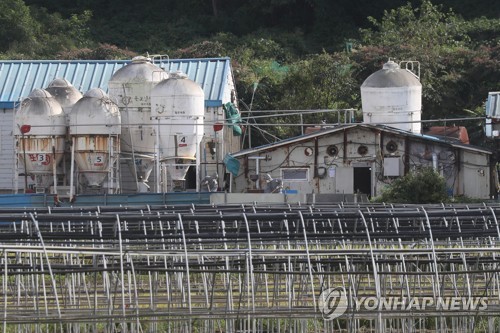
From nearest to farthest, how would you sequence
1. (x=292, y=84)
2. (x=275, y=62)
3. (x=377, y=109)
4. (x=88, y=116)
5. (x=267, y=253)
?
1. (x=267, y=253)
2. (x=88, y=116)
3. (x=377, y=109)
4. (x=292, y=84)
5. (x=275, y=62)

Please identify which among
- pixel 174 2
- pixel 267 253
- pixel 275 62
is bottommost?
pixel 267 253

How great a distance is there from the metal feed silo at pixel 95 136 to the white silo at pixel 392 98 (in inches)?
356

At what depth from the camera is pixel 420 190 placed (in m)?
41.7

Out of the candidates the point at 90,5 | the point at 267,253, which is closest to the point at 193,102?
the point at 267,253

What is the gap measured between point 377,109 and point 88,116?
10447 millimetres

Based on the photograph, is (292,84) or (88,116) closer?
(88,116)

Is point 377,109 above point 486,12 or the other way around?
the other way around

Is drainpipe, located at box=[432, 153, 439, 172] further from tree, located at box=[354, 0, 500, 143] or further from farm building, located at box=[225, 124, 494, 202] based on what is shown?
tree, located at box=[354, 0, 500, 143]

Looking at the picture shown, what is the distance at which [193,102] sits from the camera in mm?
46562

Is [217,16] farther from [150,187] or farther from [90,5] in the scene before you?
[150,187]

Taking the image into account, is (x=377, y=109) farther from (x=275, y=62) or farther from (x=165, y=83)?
(x=275, y=62)

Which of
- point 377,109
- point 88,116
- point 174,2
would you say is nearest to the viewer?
point 88,116
